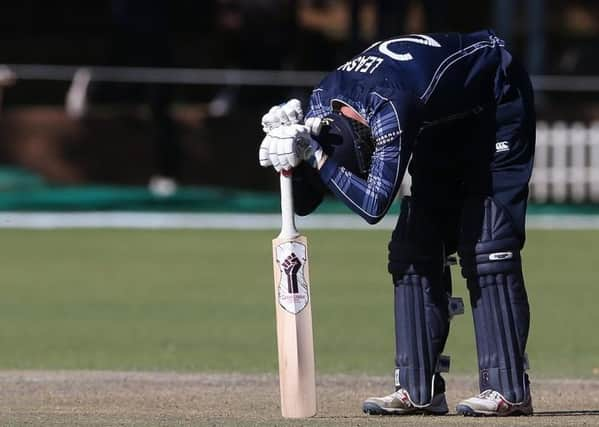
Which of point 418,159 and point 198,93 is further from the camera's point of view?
point 198,93

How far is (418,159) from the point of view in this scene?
833 centimetres

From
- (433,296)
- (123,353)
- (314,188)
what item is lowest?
(123,353)

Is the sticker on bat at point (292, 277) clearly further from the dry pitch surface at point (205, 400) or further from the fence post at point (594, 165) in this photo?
the fence post at point (594, 165)

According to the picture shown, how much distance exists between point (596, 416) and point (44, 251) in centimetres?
1155

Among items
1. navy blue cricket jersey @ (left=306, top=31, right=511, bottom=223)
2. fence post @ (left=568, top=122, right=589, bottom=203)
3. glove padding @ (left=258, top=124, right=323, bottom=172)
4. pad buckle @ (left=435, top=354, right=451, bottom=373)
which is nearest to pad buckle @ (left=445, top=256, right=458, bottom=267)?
pad buckle @ (left=435, top=354, right=451, bottom=373)

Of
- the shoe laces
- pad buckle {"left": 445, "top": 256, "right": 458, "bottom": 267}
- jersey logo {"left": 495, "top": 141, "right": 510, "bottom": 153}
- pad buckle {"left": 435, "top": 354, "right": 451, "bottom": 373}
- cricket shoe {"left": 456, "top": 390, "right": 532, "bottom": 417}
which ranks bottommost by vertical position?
cricket shoe {"left": 456, "top": 390, "right": 532, "bottom": 417}

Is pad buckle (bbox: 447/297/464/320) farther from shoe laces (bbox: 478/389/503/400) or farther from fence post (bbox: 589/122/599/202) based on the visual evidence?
fence post (bbox: 589/122/599/202)

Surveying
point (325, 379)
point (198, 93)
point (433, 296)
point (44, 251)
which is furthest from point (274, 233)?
point (433, 296)

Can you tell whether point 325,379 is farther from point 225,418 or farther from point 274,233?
point 274,233

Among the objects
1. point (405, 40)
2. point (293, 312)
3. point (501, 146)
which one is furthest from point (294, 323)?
point (405, 40)

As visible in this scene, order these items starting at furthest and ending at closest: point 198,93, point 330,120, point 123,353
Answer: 1. point 198,93
2. point 123,353
3. point 330,120

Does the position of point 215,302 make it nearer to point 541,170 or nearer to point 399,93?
point 399,93

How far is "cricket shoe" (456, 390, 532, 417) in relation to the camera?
8227 millimetres

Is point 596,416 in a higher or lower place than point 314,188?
lower
